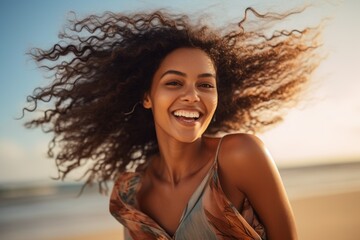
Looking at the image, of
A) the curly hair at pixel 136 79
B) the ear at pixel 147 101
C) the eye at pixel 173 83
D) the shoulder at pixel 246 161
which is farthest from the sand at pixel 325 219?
the eye at pixel 173 83

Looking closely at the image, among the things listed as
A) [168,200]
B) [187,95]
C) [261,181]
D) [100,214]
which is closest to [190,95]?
[187,95]

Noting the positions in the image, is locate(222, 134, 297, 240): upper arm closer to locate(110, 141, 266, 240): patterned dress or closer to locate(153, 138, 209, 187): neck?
locate(110, 141, 266, 240): patterned dress

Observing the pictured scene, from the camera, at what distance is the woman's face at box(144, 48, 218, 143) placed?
3.01 meters

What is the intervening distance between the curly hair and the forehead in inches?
2.7

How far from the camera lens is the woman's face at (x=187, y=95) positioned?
9.89ft

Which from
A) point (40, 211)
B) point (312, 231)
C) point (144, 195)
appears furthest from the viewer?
point (40, 211)

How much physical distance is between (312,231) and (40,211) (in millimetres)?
5608

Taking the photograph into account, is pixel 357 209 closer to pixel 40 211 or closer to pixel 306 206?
pixel 306 206

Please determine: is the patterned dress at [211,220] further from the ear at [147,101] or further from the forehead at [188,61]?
the ear at [147,101]

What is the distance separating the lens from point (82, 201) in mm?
10406

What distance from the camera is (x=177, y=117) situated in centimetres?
305

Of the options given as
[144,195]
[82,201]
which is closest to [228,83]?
[144,195]

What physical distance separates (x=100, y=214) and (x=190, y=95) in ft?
21.2

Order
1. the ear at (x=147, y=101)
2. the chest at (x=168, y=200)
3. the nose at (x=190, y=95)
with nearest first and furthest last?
the nose at (x=190, y=95) < the chest at (x=168, y=200) < the ear at (x=147, y=101)
